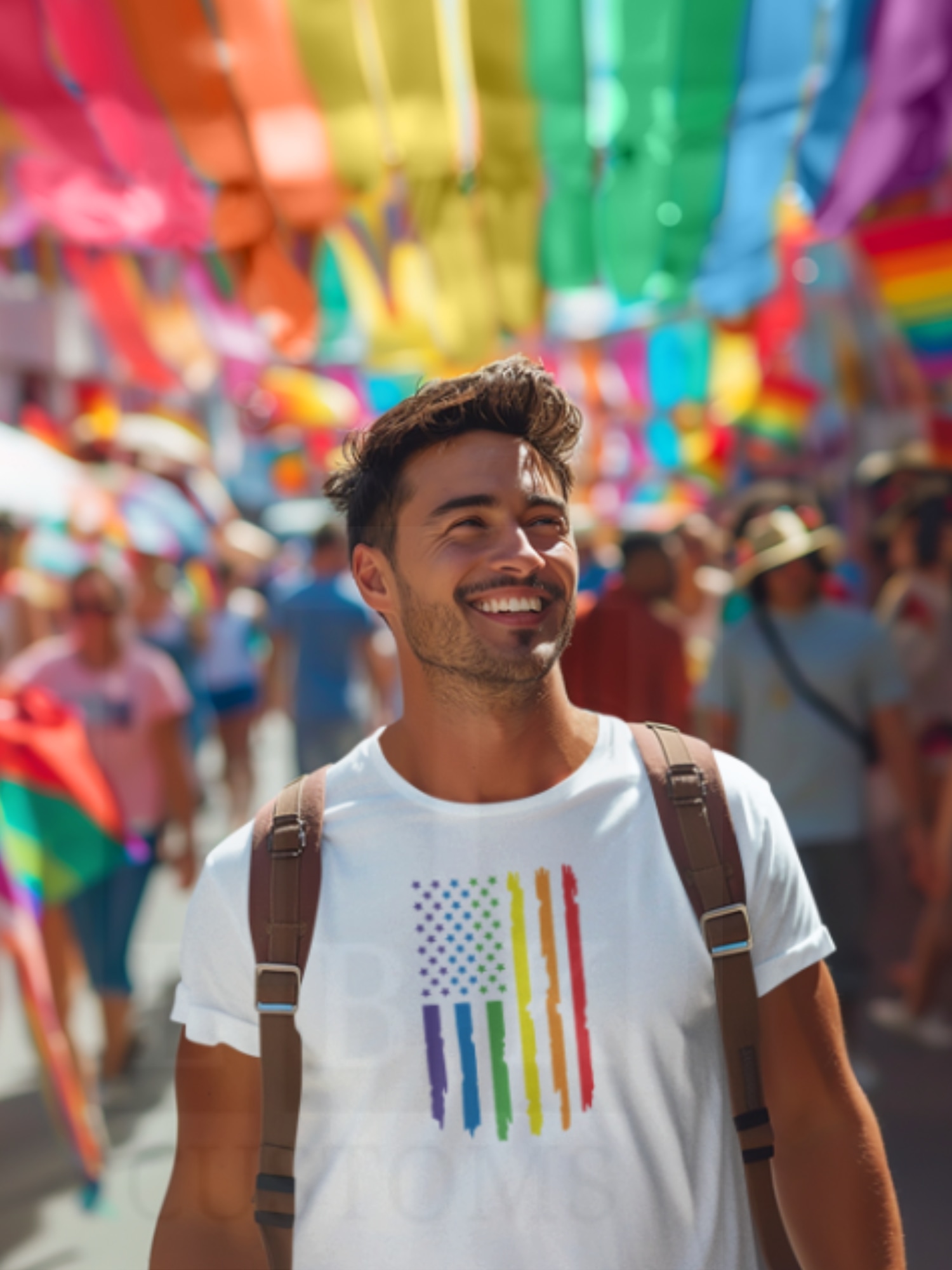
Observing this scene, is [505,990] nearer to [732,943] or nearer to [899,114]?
[732,943]

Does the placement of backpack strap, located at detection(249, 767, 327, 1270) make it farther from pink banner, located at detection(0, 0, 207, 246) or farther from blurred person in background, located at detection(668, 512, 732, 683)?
pink banner, located at detection(0, 0, 207, 246)

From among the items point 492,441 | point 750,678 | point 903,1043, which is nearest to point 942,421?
point 903,1043

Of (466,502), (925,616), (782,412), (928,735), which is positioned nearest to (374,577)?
(466,502)

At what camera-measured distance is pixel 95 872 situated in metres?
2.91

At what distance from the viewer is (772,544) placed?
1973 millimetres

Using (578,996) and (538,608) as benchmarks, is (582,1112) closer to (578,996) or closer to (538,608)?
(578,996)

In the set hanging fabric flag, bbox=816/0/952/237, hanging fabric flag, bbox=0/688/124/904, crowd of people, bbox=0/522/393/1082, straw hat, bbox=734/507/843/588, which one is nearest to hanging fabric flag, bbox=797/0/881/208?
hanging fabric flag, bbox=816/0/952/237

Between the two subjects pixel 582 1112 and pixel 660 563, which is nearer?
pixel 582 1112

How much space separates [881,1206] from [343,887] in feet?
2.21

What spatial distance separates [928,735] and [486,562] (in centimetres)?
129

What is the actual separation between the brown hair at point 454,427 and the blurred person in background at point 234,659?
0.81 m

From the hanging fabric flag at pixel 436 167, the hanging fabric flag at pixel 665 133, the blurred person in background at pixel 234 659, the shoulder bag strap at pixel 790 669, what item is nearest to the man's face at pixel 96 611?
the blurred person in background at pixel 234 659

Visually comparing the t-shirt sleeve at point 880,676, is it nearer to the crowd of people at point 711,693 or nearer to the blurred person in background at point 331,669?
the crowd of people at point 711,693

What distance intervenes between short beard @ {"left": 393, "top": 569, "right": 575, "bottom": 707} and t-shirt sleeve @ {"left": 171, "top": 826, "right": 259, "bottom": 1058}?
0.28 meters
